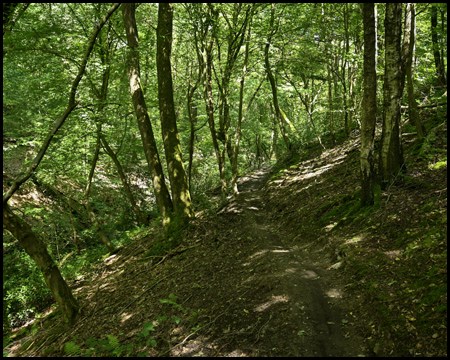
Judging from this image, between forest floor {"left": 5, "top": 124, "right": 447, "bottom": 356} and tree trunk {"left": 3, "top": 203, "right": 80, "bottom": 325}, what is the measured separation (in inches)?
16.5

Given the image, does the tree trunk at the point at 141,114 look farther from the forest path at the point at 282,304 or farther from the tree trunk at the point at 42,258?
the tree trunk at the point at 42,258

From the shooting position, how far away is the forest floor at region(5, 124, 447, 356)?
11.8 feet

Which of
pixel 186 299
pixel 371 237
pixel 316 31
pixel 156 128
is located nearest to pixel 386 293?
pixel 371 237

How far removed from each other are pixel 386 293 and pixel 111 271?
819 centimetres

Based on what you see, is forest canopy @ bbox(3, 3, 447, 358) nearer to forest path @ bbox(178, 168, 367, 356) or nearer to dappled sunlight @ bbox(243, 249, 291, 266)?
dappled sunlight @ bbox(243, 249, 291, 266)

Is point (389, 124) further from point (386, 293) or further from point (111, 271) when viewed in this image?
point (111, 271)

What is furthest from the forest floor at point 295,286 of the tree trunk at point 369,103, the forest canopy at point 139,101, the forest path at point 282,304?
the forest canopy at point 139,101

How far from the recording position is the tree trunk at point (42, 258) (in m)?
5.57

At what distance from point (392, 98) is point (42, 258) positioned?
7.85m

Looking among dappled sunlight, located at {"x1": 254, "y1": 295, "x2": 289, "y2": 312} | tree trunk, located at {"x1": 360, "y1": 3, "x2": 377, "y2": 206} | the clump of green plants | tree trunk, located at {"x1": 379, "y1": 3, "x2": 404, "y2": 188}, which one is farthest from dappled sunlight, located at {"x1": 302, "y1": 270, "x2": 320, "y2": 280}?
tree trunk, located at {"x1": 379, "y1": 3, "x2": 404, "y2": 188}

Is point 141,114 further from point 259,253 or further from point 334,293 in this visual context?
point 334,293

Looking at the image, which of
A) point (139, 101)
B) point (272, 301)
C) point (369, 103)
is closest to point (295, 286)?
point (272, 301)

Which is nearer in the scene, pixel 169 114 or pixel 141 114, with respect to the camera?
pixel 169 114

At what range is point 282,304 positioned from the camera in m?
4.42
